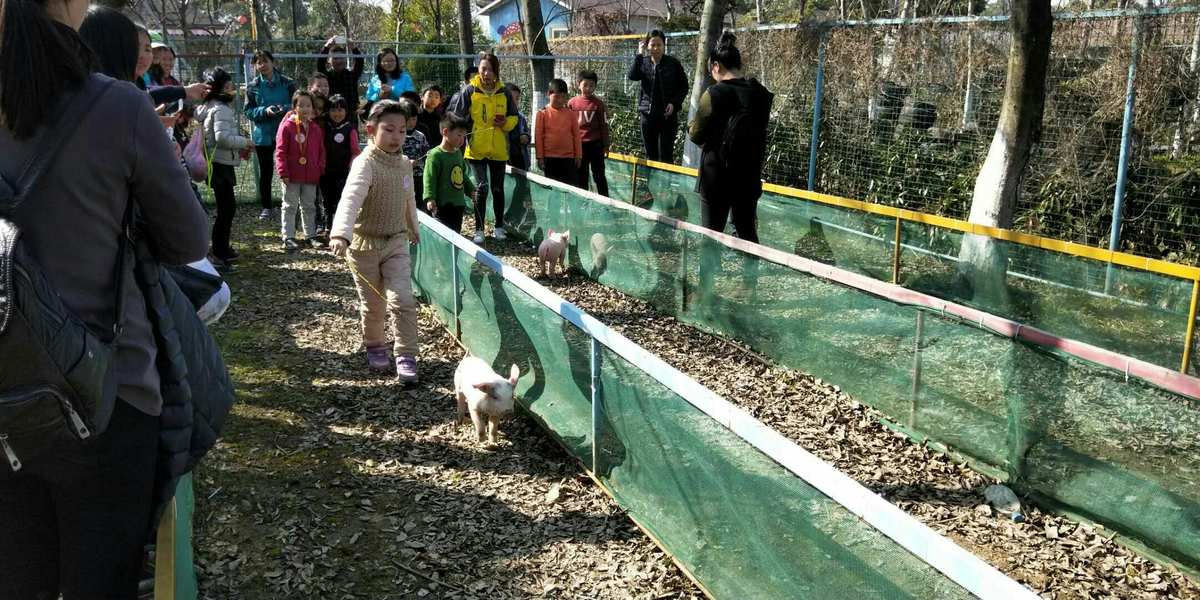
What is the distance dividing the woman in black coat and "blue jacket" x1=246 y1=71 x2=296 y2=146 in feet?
12.9

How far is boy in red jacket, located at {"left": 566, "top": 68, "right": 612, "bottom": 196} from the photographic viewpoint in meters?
10.9

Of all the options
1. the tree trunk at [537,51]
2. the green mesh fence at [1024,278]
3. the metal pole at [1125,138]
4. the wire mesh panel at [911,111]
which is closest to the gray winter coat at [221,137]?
the green mesh fence at [1024,278]

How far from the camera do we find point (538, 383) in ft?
16.3

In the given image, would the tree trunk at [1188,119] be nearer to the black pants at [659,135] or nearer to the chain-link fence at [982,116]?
the chain-link fence at [982,116]

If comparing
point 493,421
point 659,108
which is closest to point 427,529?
point 493,421

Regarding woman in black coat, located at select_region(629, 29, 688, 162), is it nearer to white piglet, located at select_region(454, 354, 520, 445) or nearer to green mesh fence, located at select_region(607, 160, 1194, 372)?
green mesh fence, located at select_region(607, 160, 1194, 372)

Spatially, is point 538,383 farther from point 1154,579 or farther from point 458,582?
point 1154,579

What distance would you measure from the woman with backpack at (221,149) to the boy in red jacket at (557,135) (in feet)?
9.97

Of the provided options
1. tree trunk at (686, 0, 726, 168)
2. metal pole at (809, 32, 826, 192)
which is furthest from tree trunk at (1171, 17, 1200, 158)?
tree trunk at (686, 0, 726, 168)

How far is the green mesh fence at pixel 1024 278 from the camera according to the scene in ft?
17.4

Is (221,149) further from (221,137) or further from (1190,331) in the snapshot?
(1190,331)

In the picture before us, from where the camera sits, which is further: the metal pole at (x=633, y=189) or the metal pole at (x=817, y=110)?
the metal pole at (x=817, y=110)

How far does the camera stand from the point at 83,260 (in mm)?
1970

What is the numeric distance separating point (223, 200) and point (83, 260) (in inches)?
267
